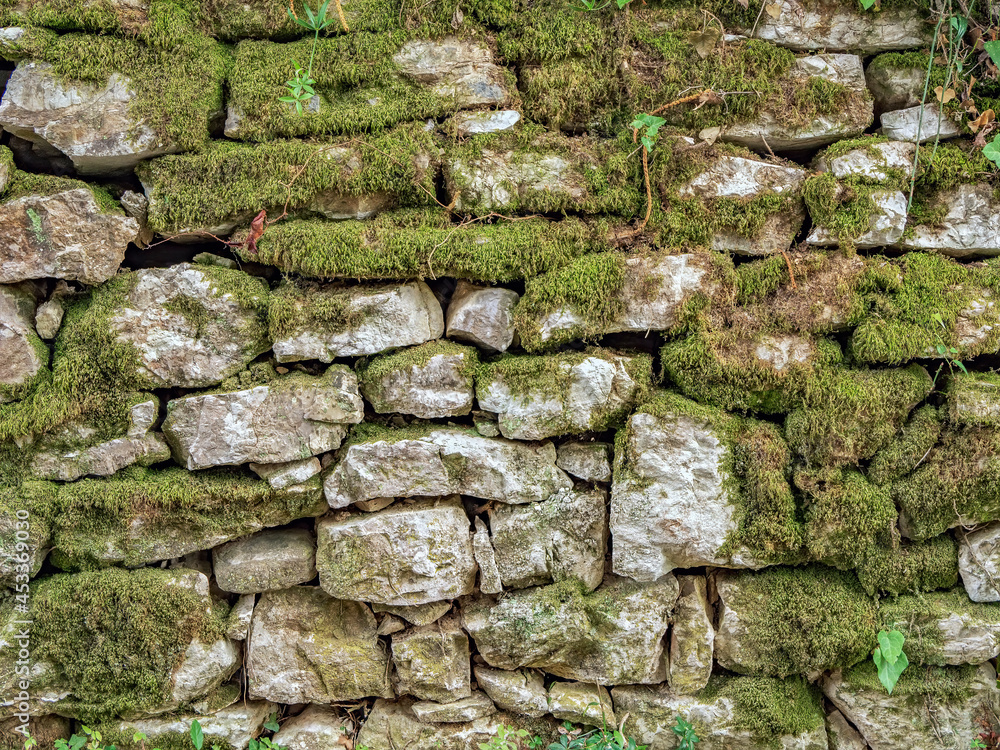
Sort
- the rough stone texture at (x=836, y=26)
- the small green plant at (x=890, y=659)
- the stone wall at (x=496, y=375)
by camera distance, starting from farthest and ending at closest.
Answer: the rough stone texture at (x=836, y=26)
the stone wall at (x=496, y=375)
the small green plant at (x=890, y=659)

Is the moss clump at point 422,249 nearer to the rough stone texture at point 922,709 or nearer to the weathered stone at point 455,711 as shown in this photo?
the weathered stone at point 455,711

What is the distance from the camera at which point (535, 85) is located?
8.41 feet

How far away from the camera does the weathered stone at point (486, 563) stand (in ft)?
8.30

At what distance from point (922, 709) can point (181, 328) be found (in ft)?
10.5

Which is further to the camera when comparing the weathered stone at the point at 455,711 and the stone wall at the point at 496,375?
the weathered stone at the point at 455,711

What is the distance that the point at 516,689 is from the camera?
101 inches

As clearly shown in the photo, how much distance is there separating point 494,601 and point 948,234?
2.28m

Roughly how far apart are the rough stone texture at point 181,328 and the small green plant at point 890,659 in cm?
264

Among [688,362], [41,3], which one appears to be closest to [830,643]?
[688,362]

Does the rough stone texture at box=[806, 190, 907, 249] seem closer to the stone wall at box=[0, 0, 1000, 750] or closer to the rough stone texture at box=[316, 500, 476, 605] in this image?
the stone wall at box=[0, 0, 1000, 750]

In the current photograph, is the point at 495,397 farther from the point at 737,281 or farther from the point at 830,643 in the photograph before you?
the point at 830,643

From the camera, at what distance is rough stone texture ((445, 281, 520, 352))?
2529 millimetres

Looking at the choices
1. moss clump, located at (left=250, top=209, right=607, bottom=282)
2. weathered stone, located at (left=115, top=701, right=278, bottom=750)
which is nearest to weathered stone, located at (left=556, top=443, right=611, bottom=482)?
moss clump, located at (left=250, top=209, right=607, bottom=282)

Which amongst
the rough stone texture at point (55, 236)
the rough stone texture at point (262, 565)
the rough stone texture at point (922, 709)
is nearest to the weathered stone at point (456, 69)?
the rough stone texture at point (55, 236)
